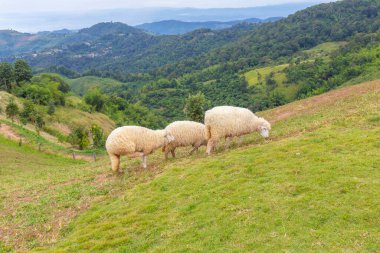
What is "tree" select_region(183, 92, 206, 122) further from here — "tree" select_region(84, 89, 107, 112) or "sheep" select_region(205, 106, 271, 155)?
"tree" select_region(84, 89, 107, 112)

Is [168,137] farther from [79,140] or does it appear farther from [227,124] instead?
[79,140]

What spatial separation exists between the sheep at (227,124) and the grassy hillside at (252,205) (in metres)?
2.11

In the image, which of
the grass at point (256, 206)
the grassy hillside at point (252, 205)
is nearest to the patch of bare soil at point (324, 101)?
the grassy hillside at point (252, 205)

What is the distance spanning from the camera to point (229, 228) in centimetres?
1085

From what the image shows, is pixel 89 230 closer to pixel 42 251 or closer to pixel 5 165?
pixel 42 251

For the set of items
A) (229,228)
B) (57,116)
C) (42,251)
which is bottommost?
(57,116)

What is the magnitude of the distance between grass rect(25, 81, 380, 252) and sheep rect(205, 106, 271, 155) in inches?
98.3

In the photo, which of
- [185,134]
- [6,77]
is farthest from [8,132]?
[6,77]

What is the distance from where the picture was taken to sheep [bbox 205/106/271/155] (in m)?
19.8

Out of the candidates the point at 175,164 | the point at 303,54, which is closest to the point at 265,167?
the point at 175,164

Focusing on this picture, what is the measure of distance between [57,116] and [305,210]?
8474 centimetres

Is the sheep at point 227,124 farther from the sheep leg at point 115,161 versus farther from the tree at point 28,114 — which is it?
the tree at point 28,114

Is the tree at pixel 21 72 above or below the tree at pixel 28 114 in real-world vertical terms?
above

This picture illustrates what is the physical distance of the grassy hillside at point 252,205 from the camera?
9984mm
